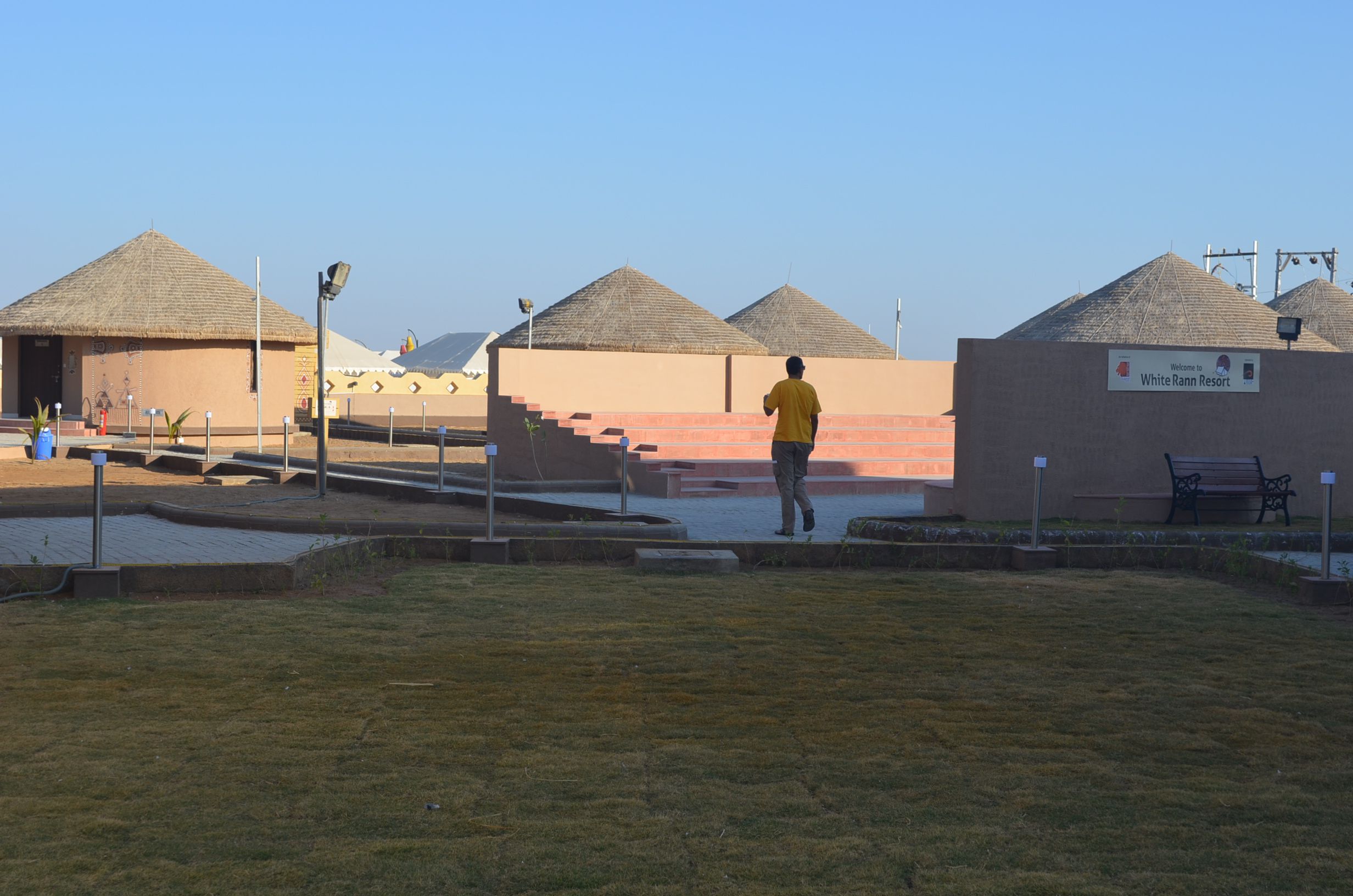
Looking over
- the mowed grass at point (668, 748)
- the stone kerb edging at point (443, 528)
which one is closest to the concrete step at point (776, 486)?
the stone kerb edging at point (443, 528)

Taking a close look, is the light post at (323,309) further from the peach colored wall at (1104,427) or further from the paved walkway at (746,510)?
the peach colored wall at (1104,427)

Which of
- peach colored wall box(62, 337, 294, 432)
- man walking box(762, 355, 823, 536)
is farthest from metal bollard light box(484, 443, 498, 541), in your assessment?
peach colored wall box(62, 337, 294, 432)

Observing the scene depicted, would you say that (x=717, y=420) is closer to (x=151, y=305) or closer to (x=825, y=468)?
(x=825, y=468)

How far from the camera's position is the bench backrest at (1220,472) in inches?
536

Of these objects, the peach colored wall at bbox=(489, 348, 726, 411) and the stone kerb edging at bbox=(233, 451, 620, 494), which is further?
the peach colored wall at bbox=(489, 348, 726, 411)

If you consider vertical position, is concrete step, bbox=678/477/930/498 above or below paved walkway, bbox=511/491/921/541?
above

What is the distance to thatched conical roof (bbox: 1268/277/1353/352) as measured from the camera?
144 feet

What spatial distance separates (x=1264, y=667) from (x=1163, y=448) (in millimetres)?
7636

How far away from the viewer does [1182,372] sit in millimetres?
14016

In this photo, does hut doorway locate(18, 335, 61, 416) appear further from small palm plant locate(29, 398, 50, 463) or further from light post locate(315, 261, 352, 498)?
light post locate(315, 261, 352, 498)

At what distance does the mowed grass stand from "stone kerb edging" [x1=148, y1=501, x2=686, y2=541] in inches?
102

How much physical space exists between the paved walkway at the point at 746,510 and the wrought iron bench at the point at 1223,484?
2683 millimetres

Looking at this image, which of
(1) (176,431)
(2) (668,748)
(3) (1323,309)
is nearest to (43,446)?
(1) (176,431)

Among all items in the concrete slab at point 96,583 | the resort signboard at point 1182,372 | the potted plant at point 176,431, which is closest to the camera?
the concrete slab at point 96,583
